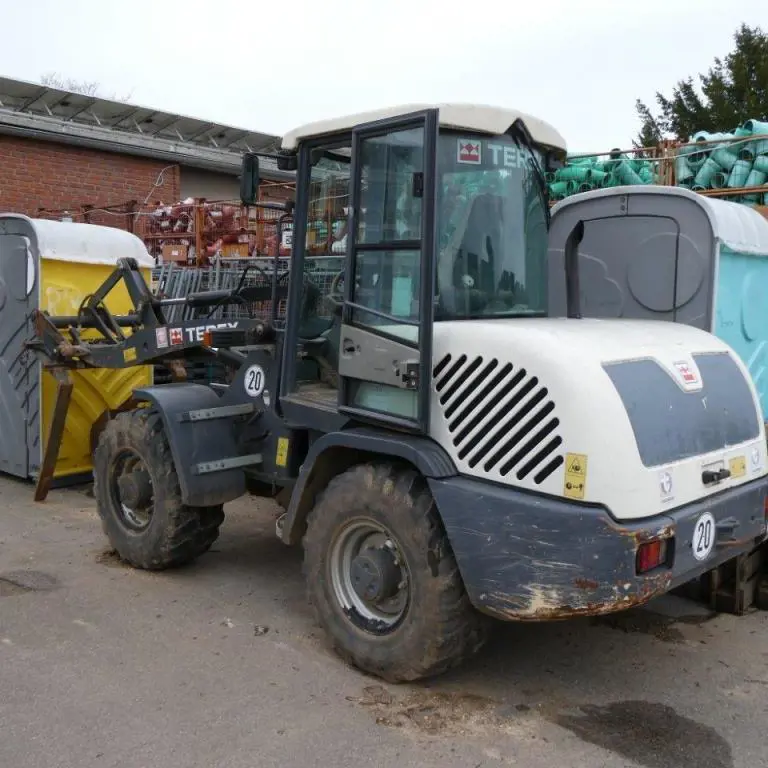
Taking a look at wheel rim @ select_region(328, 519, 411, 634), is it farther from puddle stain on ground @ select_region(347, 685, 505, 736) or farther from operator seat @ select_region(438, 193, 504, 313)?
operator seat @ select_region(438, 193, 504, 313)

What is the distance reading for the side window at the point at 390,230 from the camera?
3895mm

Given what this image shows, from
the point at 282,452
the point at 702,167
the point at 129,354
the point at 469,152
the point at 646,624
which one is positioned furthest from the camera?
the point at 702,167

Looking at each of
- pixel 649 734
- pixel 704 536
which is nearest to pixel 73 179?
pixel 704 536

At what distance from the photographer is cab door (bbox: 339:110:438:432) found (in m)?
3.78

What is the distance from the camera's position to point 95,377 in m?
8.07

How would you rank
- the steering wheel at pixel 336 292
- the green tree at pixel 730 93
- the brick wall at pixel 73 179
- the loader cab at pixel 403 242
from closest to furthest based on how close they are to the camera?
the loader cab at pixel 403 242
the steering wheel at pixel 336 292
the brick wall at pixel 73 179
the green tree at pixel 730 93

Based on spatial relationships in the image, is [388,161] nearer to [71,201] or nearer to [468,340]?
[468,340]

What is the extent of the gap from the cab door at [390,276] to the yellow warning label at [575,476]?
72 centimetres

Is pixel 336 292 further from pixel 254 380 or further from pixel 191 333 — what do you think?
pixel 191 333

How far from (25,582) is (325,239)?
2.99m

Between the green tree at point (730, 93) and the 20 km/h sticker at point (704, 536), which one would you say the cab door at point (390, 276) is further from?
the green tree at point (730, 93)

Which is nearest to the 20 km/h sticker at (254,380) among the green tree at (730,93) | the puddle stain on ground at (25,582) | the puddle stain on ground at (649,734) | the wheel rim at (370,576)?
the wheel rim at (370,576)

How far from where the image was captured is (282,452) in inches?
195

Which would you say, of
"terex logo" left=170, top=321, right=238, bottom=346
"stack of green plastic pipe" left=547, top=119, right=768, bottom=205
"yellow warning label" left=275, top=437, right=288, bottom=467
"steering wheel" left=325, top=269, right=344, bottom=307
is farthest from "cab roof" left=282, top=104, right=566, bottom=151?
"stack of green plastic pipe" left=547, top=119, right=768, bottom=205
